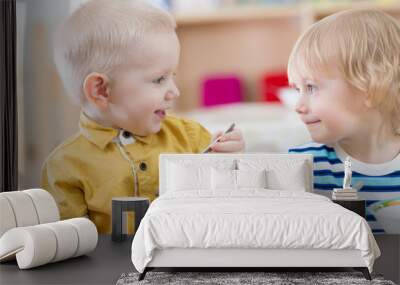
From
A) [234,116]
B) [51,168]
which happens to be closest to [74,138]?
[51,168]

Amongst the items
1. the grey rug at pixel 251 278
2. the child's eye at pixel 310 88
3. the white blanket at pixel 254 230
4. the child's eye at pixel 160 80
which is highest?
the child's eye at pixel 160 80

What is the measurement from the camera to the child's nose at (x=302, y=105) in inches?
179

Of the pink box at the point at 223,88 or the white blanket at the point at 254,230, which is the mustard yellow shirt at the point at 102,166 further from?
the white blanket at the point at 254,230

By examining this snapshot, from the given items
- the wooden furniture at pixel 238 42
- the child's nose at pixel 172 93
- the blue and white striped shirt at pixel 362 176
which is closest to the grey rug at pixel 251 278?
the blue and white striped shirt at pixel 362 176

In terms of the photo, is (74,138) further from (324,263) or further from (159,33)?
(324,263)

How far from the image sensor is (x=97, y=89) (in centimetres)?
458

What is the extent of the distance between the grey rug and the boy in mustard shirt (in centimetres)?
104

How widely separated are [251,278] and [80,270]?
0.84 metres

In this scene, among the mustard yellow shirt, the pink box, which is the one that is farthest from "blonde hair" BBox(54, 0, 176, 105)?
the pink box

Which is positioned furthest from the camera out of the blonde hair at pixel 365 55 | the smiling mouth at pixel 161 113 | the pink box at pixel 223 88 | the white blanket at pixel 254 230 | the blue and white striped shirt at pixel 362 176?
the pink box at pixel 223 88

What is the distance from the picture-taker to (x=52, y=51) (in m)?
4.67

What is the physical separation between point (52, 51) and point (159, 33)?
2.17ft

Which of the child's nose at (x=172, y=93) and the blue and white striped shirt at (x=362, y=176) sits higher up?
the child's nose at (x=172, y=93)

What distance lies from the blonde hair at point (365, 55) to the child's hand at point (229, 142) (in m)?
0.54
